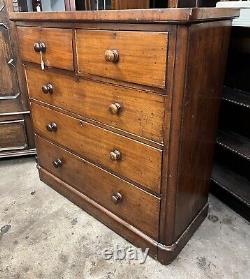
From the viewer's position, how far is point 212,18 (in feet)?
3.44

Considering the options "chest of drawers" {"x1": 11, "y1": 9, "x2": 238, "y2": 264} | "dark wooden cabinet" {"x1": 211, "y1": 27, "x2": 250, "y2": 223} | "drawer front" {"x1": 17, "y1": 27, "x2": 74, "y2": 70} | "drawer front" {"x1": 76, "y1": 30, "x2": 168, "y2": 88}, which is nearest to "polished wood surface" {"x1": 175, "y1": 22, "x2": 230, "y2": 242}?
"chest of drawers" {"x1": 11, "y1": 9, "x2": 238, "y2": 264}

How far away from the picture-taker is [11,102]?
6.92 feet

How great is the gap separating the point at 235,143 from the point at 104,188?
815 mm

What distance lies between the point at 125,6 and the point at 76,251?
1.33 meters

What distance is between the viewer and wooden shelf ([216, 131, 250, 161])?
158 centimetres

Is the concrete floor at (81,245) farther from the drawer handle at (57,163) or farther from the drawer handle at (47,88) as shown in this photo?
the drawer handle at (47,88)

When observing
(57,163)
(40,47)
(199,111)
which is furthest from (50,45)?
(199,111)

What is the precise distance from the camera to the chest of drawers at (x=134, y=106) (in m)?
1.04

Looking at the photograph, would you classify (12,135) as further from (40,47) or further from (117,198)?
(117,198)

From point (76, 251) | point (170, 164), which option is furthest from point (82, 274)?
point (170, 164)

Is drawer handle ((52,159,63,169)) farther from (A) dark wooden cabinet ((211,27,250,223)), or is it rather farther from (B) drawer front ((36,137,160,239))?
(A) dark wooden cabinet ((211,27,250,223))

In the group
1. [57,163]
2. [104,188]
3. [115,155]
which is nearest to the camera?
[115,155]

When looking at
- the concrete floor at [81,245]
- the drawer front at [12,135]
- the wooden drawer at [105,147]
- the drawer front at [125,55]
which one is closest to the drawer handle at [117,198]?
the wooden drawer at [105,147]

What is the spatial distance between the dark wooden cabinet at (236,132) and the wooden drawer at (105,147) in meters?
0.61
